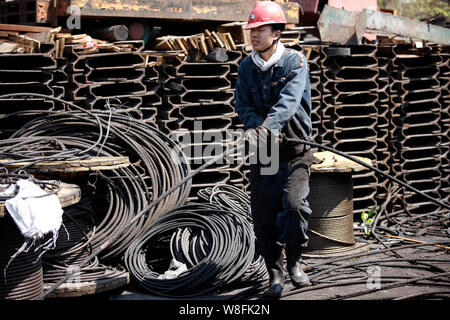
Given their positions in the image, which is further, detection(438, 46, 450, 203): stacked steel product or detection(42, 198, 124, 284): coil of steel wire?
detection(438, 46, 450, 203): stacked steel product

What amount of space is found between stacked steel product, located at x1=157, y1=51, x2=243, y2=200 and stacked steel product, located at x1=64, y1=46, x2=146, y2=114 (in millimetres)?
358

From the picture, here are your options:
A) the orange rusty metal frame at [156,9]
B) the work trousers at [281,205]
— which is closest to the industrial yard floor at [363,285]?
the work trousers at [281,205]

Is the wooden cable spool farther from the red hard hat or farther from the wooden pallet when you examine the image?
the red hard hat

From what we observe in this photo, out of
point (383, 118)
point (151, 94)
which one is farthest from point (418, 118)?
point (151, 94)

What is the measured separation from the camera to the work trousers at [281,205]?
4.94 m

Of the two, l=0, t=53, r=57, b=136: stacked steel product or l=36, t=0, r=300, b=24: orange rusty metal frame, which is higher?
l=36, t=0, r=300, b=24: orange rusty metal frame

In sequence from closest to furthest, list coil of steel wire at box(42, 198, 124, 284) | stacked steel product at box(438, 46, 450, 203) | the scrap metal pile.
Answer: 1. coil of steel wire at box(42, 198, 124, 284)
2. the scrap metal pile
3. stacked steel product at box(438, 46, 450, 203)

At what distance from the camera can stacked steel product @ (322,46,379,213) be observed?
7.96m

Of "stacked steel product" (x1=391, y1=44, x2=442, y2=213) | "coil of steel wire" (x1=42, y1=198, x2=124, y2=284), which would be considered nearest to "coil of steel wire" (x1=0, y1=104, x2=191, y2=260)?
"coil of steel wire" (x1=42, y1=198, x2=124, y2=284)

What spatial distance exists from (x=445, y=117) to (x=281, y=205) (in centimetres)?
493

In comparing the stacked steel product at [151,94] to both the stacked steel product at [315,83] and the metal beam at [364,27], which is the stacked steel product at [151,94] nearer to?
the stacked steel product at [315,83]

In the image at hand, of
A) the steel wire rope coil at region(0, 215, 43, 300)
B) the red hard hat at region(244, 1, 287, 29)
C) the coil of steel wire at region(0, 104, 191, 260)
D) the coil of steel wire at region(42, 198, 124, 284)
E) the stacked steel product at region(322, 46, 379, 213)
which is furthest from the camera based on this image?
the stacked steel product at region(322, 46, 379, 213)
